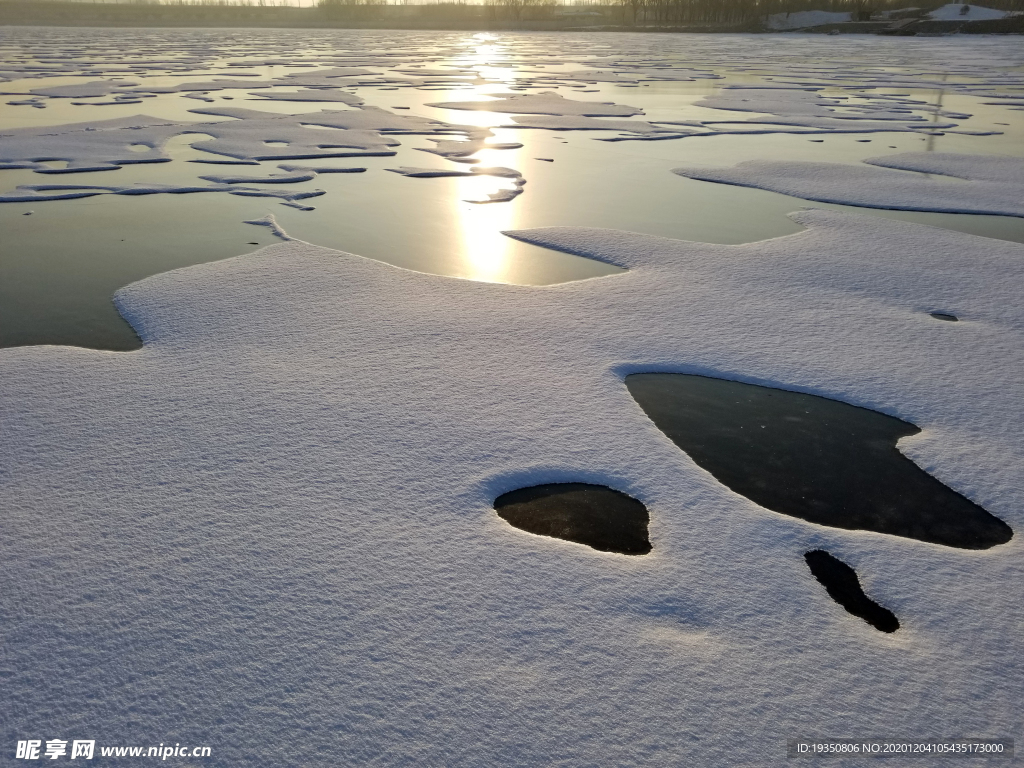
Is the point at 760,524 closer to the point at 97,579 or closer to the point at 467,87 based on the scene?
the point at 97,579

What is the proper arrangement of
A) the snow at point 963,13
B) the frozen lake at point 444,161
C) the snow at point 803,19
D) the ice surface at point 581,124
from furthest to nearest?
the snow at point 803,19, the snow at point 963,13, the ice surface at point 581,124, the frozen lake at point 444,161

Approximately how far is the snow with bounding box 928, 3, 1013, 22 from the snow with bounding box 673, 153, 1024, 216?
1582 inches

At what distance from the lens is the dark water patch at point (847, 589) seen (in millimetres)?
1674

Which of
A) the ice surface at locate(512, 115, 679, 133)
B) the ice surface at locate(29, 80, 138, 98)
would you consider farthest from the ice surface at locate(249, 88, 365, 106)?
the ice surface at locate(512, 115, 679, 133)

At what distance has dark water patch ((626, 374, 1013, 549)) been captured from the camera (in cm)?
206

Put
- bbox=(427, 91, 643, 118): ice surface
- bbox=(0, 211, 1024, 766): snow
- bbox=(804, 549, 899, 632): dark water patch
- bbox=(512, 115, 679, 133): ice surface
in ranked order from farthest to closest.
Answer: bbox=(427, 91, 643, 118): ice surface → bbox=(512, 115, 679, 133): ice surface → bbox=(804, 549, 899, 632): dark water patch → bbox=(0, 211, 1024, 766): snow

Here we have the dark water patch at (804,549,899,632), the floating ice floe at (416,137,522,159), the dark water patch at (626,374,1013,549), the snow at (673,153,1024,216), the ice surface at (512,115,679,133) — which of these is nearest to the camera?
the dark water patch at (804,549,899,632)

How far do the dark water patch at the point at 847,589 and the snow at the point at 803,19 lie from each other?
48183 mm

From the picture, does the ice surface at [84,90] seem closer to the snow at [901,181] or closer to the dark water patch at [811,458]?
the snow at [901,181]

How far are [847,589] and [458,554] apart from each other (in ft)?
3.16

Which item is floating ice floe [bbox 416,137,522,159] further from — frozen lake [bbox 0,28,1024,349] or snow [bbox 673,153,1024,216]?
snow [bbox 673,153,1024,216]

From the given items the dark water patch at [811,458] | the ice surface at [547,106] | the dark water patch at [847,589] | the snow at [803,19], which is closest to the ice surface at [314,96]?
the ice surface at [547,106]

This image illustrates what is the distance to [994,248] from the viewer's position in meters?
4.38

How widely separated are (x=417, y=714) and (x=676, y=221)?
14.3 ft
